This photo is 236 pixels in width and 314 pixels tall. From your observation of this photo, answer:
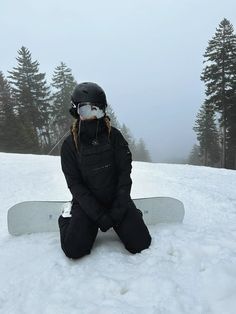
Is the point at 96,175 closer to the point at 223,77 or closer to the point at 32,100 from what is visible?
the point at 223,77

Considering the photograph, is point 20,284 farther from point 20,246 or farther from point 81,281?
point 20,246

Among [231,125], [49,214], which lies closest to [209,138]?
[231,125]

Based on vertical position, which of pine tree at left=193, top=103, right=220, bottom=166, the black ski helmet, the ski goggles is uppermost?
the black ski helmet

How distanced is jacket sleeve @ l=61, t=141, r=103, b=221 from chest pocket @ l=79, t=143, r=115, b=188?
0.30ft

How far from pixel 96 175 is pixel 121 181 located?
313 mm

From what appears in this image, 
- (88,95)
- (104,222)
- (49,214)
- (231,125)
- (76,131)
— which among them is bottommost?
(231,125)

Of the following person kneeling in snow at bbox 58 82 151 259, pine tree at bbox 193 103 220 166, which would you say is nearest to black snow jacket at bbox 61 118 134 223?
person kneeling in snow at bbox 58 82 151 259

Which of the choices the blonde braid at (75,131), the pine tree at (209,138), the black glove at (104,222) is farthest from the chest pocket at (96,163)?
the pine tree at (209,138)

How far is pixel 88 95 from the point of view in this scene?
4195 millimetres

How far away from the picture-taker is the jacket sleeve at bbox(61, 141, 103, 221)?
405 cm

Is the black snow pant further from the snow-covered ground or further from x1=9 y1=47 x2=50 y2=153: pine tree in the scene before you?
x1=9 y1=47 x2=50 y2=153: pine tree

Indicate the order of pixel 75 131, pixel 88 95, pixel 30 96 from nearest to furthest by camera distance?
pixel 88 95 < pixel 75 131 < pixel 30 96

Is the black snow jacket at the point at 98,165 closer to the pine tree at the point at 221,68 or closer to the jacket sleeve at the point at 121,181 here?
the jacket sleeve at the point at 121,181

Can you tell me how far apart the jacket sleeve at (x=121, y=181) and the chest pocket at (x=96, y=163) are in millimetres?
123
